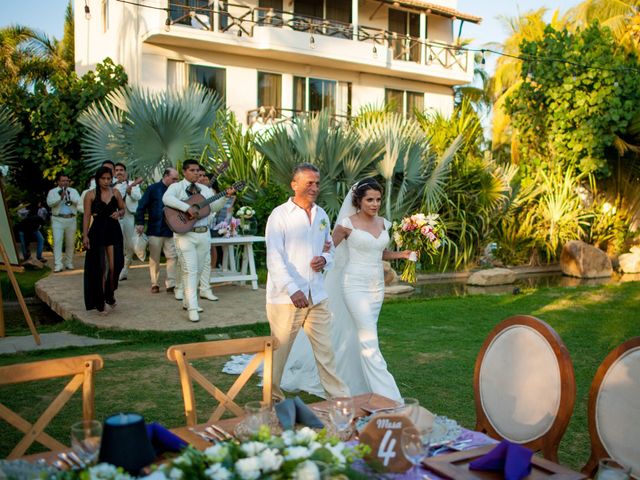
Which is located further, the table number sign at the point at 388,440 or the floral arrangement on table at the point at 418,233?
the floral arrangement on table at the point at 418,233

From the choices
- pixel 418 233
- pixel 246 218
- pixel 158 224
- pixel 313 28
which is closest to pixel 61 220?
pixel 158 224

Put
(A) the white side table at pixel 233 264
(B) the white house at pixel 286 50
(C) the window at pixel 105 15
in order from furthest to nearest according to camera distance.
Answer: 1. (C) the window at pixel 105 15
2. (B) the white house at pixel 286 50
3. (A) the white side table at pixel 233 264

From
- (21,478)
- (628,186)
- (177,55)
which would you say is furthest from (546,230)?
(21,478)

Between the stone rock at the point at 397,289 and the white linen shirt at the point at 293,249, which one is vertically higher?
the white linen shirt at the point at 293,249

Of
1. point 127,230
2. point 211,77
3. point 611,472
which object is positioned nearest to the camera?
point 611,472

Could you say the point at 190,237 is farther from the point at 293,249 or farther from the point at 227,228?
the point at 293,249

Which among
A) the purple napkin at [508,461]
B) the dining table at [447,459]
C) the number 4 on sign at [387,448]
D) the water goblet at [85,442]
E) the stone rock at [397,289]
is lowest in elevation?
the stone rock at [397,289]

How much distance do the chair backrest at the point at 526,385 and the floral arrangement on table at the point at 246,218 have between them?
8989 mm

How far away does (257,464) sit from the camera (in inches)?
76.2

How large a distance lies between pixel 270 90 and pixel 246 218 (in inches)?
411

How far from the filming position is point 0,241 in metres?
7.37

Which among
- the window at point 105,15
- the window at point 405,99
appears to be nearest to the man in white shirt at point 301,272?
the window at point 105,15

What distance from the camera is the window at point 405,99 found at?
24922mm

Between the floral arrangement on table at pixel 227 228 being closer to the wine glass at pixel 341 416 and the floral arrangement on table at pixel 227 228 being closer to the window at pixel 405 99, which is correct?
the wine glass at pixel 341 416
